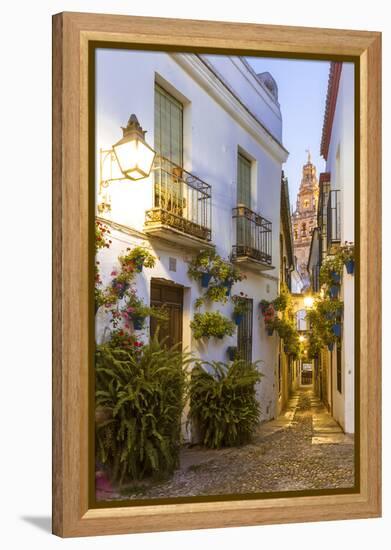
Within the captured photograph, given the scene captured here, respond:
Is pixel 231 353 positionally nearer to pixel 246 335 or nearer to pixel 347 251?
pixel 246 335

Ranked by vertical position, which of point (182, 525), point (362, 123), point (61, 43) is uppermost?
point (61, 43)

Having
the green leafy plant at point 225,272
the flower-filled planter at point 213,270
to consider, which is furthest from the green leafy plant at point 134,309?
the green leafy plant at point 225,272

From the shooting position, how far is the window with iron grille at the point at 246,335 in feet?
20.0

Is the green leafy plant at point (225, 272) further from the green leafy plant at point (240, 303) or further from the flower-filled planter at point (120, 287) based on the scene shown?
the flower-filled planter at point (120, 287)

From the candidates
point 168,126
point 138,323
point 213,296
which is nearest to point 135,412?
point 138,323

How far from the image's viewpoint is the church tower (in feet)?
20.2

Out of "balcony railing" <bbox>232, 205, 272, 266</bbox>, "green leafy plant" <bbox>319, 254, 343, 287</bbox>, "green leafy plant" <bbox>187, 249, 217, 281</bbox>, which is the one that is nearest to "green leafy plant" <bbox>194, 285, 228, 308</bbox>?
"green leafy plant" <bbox>187, 249, 217, 281</bbox>

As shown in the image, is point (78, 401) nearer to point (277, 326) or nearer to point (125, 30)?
point (277, 326)

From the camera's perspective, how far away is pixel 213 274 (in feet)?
19.9

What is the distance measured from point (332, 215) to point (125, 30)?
6.93ft

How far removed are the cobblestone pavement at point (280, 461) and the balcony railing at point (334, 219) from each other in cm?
121

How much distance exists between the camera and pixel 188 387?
589cm

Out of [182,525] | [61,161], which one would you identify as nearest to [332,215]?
[61,161]

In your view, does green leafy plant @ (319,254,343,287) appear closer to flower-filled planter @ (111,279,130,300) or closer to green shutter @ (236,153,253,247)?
green shutter @ (236,153,253,247)
